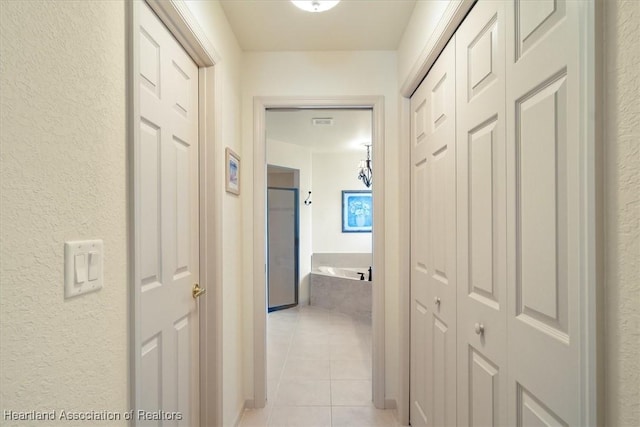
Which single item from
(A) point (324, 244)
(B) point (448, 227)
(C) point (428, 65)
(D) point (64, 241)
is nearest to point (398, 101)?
(C) point (428, 65)

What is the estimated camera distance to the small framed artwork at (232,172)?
6.06 ft

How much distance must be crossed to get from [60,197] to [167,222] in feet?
2.05

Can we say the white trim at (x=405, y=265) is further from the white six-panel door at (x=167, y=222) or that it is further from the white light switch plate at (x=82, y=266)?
the white light switch plate at (x=82, y=266)

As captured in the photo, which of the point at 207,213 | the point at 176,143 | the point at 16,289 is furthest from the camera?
the point at 207,213

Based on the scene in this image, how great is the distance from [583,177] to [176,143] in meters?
1.41

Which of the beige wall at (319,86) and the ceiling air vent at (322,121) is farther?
the ceiling air vent at (322,121)

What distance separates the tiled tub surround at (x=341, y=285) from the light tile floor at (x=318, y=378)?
379mm

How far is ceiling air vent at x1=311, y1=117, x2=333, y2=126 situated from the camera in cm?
384

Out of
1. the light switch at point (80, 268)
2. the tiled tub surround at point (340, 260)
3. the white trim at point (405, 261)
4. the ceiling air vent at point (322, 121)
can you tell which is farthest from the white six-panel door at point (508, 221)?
the tiled tub surround at point (340, 260)

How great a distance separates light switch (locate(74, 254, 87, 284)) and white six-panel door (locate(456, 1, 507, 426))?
1.16m

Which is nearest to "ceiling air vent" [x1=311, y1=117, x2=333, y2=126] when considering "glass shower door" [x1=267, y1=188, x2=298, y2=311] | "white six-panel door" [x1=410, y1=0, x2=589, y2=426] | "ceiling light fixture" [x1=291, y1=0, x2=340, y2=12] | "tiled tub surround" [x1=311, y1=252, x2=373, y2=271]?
"glass shower door" [x1=267, y1=188, x2=298, y2=311]

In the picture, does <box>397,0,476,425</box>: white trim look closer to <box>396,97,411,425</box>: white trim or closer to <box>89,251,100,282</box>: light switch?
<box>396,97,411,425</box>: white trim

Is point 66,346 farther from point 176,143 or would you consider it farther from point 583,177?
point 583,177

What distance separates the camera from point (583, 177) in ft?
Result: 2.14
